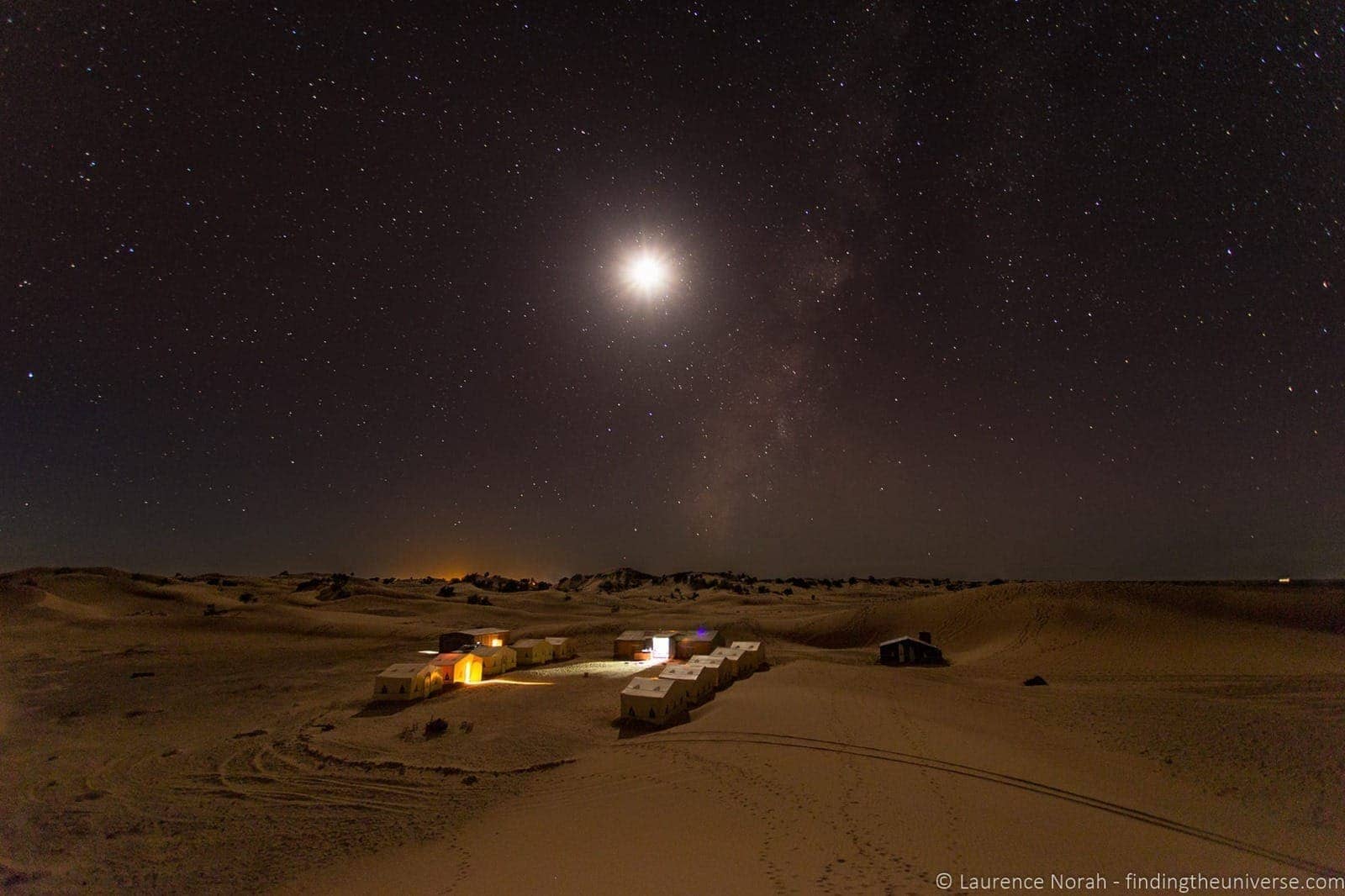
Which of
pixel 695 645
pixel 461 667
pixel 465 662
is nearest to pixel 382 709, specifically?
pixel 461 667

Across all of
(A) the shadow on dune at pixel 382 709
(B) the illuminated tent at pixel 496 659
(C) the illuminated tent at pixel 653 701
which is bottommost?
(A) the shadow on dune at pixel 382 709

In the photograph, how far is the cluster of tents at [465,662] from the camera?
3192cm

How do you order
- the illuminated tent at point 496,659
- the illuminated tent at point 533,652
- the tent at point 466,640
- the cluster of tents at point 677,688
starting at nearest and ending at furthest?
the cluster of tents at point 677,688
the illuminated tent at point 496,659
the illuminated tent at point 533,652
the tent at point 466,640

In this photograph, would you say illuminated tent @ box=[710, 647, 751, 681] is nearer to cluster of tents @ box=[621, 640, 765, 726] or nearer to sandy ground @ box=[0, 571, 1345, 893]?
cluster of tents @ box=[621, 640, 765, 726]

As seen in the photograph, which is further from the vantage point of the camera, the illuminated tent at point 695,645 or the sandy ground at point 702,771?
the illuminated tent at point 695,645

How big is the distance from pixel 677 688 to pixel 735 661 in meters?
9.42

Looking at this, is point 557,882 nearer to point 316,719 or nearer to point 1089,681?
point 316,719

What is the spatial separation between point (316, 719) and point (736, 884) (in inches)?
1012

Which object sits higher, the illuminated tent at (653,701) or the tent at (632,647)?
the illuminated tent at (653,701)

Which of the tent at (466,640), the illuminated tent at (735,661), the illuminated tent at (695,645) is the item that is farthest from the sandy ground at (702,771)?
the illuminated tent at (695,645)

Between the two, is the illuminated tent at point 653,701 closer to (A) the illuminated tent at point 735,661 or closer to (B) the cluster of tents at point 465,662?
(A) the illuminated tent at point 735,661

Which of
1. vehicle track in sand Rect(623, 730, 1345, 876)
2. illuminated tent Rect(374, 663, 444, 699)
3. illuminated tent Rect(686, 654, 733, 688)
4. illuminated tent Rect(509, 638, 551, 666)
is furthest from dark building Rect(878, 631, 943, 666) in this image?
illuminated tent Rect(374, 663, 444, 699)

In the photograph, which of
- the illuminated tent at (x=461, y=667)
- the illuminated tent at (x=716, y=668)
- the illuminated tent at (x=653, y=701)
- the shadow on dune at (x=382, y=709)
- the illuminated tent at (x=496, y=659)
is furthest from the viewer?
the illuminated tent at (x=496, y=659)

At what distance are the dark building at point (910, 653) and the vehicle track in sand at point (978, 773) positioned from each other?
77.6 feet
